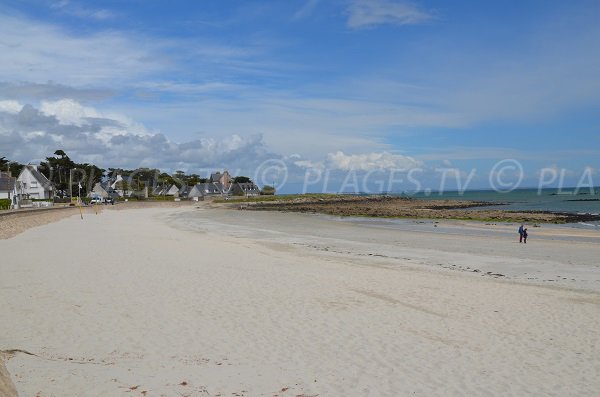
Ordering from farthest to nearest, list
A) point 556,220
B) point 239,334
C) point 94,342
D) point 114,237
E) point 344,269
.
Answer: point 556,220 → point 114,237 → point 344,269 → point 239,334 → point 94,342

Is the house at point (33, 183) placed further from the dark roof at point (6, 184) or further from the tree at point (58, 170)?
the dark roof at point (6, 184)

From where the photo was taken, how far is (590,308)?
11.8 m

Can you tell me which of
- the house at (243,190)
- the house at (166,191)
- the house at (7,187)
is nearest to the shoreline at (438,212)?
the house at (7,187)

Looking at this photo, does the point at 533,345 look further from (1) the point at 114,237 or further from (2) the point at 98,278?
(1) the point at 114,237

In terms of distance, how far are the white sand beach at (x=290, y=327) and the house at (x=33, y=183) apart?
8375cm

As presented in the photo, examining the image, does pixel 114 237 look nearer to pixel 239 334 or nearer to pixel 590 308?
pixel 239 334

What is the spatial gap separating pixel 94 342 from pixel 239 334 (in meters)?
2.54

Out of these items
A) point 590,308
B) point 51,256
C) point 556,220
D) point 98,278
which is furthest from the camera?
point 556,220

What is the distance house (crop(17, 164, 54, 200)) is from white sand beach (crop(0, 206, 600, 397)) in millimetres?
83752

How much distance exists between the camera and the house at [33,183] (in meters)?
91.6

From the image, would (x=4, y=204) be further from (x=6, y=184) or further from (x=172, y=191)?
(x=172, y=191)

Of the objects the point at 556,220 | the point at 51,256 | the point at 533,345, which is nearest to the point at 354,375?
the point at 533,345

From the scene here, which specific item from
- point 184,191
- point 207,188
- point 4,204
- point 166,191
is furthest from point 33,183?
point 166,191

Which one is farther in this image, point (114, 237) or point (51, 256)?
point (114, 237)
